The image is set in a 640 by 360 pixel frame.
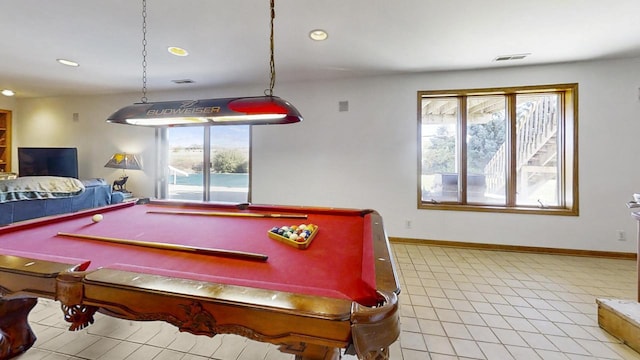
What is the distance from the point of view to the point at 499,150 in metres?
3.64

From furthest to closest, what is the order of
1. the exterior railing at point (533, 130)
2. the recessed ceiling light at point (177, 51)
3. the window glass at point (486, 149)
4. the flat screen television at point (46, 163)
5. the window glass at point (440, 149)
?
the flat screen television at point (46, 163)
the window glass at point (440, 149)
the window glass at point (486, 149)
the exterior railing at point (533, 130)
the recessed ceiling light at point (177, 51)

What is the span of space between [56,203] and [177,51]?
8.00ft

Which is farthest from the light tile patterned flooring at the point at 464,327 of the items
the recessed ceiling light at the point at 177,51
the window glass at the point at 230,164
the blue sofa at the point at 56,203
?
the recessed ceiling light at the point at 177,51

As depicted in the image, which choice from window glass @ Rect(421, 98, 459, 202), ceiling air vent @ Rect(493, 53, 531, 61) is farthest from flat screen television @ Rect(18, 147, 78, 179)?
ceiling air vent @ Rect(493, 53, 531, 61)

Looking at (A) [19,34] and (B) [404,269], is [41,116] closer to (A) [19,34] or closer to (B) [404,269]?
(A) [19,34]

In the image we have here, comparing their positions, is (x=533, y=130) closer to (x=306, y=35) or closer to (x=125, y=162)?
(x=306, y=35)

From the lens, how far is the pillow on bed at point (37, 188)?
9.08 ft

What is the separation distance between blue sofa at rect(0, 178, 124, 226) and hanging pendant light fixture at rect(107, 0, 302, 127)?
89.8 inches

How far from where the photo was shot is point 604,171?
3.23m

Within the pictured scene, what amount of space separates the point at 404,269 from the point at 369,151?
1.79 metres

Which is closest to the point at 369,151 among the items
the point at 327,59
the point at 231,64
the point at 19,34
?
the point at 327,59

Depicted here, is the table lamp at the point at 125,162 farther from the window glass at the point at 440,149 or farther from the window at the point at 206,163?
the window glass at the point at 440,149

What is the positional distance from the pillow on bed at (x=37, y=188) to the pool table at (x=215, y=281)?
1.90 m

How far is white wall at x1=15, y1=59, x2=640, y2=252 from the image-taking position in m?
3.20
